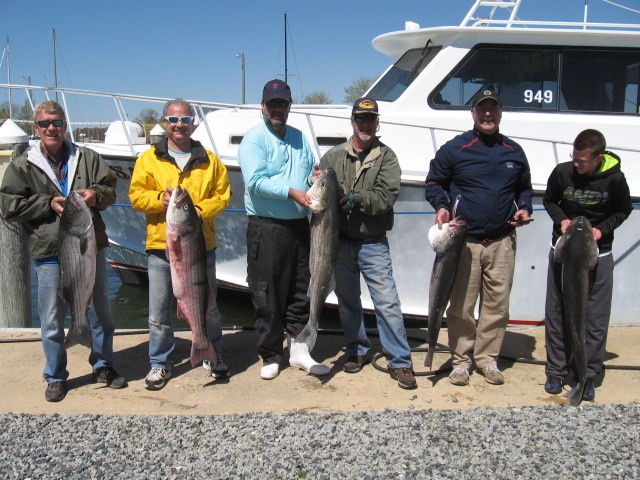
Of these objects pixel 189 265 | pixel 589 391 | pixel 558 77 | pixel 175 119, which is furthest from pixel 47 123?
pixel 558 77

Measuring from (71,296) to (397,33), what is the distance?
4.95 meters

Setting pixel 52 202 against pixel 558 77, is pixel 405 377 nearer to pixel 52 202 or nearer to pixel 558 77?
pixel 52 202

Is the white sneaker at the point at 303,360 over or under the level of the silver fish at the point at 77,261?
under

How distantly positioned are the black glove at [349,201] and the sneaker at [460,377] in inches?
55.8

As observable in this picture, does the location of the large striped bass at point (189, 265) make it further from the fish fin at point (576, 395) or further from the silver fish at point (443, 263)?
the fish fin at point (576, 395)

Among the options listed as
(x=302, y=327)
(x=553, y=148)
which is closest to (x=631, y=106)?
(x=553, y=148)

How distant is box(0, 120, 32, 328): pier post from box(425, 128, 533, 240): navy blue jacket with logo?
3824mm

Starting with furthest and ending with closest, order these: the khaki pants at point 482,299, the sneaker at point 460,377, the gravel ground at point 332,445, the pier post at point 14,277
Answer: the pier post at point 14,277
the sneaker at point 460,377
the khaki pants at point 482,299
the gravel ground at point 332,445

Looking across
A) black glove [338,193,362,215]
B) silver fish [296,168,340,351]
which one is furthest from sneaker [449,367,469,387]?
black glove [338,193,362,215]

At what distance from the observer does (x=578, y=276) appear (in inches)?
161

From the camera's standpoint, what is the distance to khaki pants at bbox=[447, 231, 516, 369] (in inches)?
172

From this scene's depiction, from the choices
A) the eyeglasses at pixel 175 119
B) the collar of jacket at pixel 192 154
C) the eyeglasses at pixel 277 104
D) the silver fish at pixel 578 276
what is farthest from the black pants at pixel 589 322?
the eyeglasses at pixel 175 119

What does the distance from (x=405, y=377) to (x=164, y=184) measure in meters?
2.12

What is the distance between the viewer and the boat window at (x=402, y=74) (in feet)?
23.3
